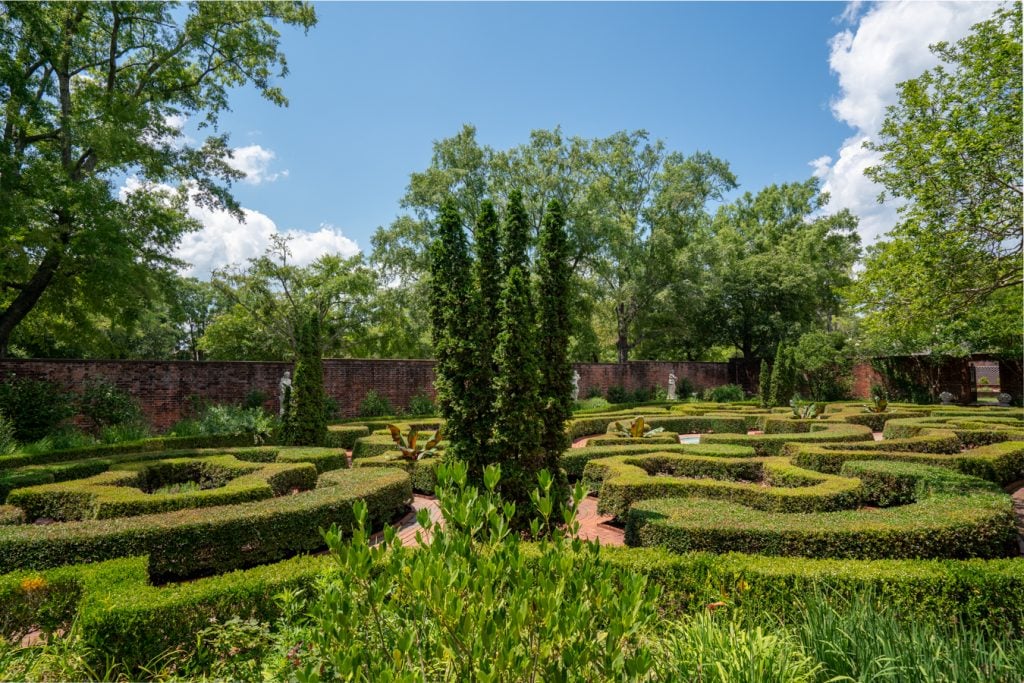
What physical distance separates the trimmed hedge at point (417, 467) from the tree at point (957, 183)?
844 centimetres

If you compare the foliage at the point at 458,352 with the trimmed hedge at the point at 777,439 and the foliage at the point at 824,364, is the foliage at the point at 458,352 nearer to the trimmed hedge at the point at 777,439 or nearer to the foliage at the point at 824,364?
the trimmed hedge at the point at 777,439

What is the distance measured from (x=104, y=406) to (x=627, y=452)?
1330cm

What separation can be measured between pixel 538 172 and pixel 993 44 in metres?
17.6

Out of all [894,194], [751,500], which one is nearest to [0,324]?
[751,500]

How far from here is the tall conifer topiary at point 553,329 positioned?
19.9ft

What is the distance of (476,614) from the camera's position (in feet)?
6.56

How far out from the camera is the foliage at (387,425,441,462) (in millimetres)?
8812

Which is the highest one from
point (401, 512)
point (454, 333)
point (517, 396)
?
point (454, 333)

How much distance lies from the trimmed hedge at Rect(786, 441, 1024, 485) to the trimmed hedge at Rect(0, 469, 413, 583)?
24.3 feet

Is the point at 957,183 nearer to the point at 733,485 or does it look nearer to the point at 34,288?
the point at 733,485

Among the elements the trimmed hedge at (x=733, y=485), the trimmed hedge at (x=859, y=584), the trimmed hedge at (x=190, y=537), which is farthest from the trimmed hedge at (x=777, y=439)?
the trimmed hedge at (x=190, y=537)

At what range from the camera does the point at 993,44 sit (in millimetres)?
7625

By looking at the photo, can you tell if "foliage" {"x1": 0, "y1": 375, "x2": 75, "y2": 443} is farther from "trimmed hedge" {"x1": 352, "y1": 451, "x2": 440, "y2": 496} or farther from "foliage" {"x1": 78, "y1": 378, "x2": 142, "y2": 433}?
"trimmed hedge" {"x1": 352, "y1": 451, "x2": 440, "y2": 496}

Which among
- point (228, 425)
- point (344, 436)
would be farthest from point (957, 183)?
point (228, 425)
